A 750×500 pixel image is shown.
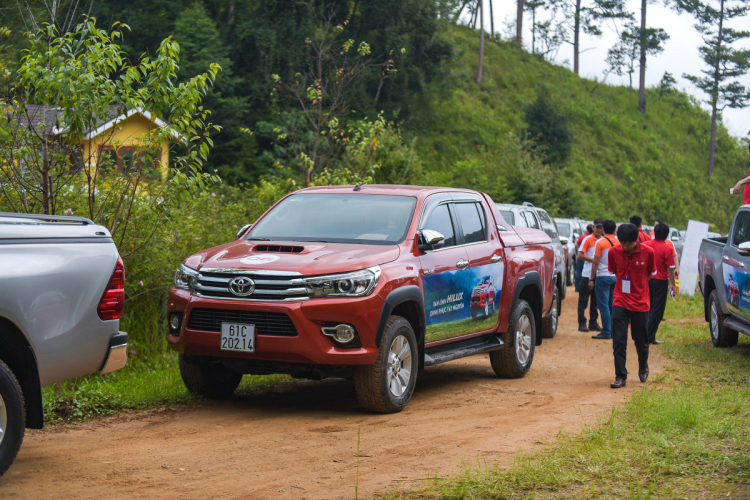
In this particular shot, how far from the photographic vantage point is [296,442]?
6.27m

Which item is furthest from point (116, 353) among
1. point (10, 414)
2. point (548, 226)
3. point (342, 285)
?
point (548, 226)

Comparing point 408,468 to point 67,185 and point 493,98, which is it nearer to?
point 67,185

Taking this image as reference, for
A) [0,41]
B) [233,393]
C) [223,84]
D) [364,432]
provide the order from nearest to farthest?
1. [364,432]
2. [233,393]
3. [0,41]
4. [223,84]

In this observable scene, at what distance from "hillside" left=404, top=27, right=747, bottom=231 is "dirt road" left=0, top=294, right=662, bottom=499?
101 ft

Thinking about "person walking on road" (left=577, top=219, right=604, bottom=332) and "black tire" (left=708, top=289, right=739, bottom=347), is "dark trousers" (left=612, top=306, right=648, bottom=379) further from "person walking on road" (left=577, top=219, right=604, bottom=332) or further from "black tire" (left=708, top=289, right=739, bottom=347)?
"person walking on road" (left=577, top=219, right=604, bottom=332)

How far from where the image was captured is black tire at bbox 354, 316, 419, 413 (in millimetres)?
7039

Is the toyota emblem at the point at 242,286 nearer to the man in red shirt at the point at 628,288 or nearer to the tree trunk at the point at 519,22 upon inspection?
the man in red shirt at the point at 628,288

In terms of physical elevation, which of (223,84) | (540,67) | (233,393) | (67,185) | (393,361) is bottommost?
(233,393)

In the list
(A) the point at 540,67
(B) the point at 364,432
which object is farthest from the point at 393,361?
(A) the point at 540,67

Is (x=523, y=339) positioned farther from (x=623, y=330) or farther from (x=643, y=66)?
(x=643, y=66)

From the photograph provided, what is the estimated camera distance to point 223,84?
117 ft

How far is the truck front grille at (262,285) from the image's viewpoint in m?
6.83

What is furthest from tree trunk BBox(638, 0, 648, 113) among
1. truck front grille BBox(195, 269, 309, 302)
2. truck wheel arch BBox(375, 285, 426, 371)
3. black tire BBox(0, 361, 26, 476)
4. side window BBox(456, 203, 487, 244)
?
black tire BBox(0, 361, 26, 476)

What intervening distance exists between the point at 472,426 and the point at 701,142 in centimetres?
6619
